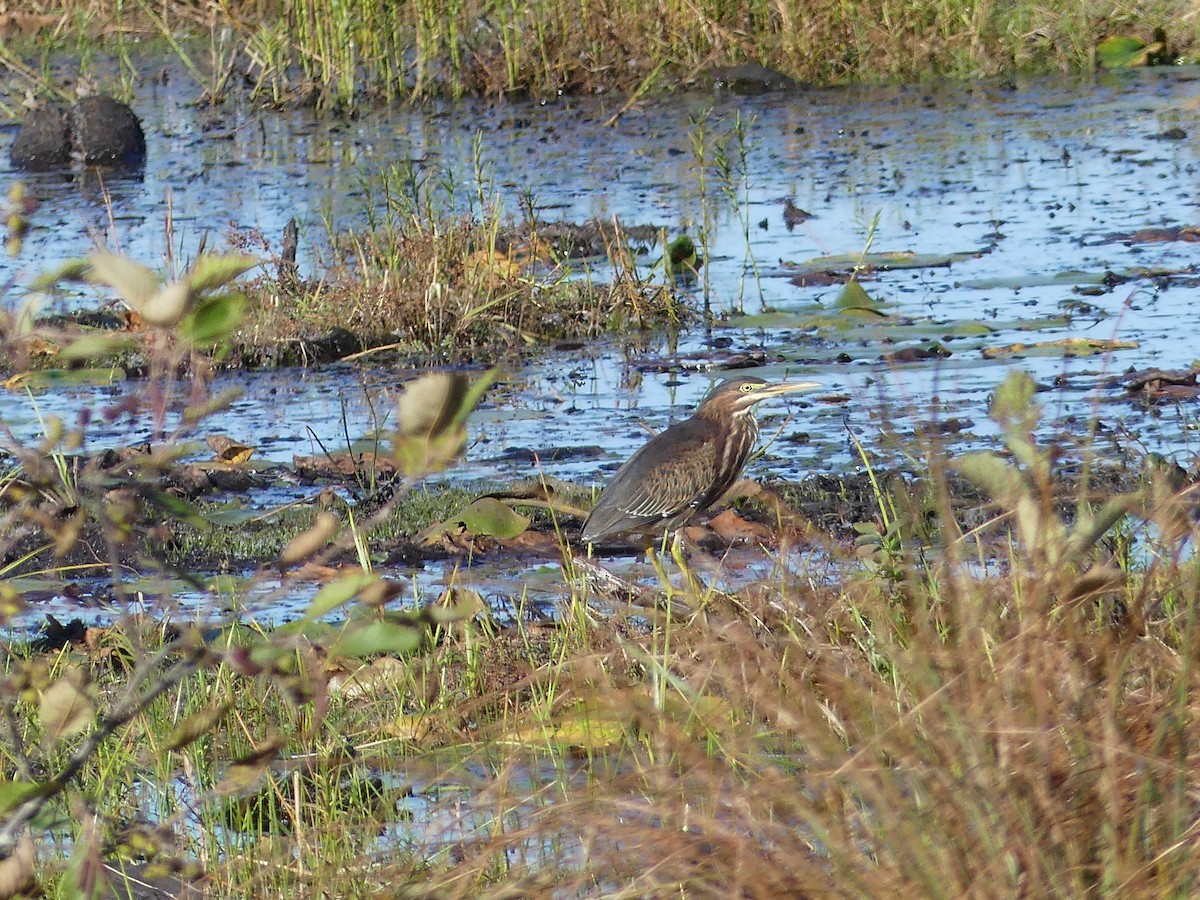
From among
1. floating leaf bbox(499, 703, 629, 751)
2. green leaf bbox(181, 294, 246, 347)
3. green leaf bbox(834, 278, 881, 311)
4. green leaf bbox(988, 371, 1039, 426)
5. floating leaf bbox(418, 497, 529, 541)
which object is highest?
green leaf bbox(181, 294, 246, 347)

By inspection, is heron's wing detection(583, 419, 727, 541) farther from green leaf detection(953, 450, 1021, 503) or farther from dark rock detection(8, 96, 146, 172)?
dark rock detection(8, 96, 146, 172)

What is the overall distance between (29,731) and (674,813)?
2.10 metres

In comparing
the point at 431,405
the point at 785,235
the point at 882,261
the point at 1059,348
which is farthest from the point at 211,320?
the point at 785,235

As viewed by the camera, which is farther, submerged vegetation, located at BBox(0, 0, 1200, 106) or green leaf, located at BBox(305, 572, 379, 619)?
submerged vegetation, located at BBox(0, 0, 1200, 106)

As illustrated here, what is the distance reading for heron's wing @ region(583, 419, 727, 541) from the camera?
19.8 feet

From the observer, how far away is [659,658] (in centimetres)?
396

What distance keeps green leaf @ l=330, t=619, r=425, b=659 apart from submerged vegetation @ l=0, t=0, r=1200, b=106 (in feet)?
49.8

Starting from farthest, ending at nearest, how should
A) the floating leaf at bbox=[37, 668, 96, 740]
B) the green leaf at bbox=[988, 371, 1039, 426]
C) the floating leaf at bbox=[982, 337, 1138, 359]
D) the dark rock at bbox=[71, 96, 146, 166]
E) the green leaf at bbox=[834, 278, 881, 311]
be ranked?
the dark rock at bbox=[71, 96, 146, 166]
the green leaf at bbox=[834, 278, 881, 311]
the floating leaf at bbox=[982, 337, 1138, 359]
the green leaf at bbox=[988, 371, 1039, 426]
the floating leaf at bbox=[37, 668, 96, 740]

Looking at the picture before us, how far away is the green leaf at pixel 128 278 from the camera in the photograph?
1.93m

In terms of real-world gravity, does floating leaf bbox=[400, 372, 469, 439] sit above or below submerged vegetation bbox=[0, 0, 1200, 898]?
above

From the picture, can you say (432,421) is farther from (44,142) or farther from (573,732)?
(44,142)

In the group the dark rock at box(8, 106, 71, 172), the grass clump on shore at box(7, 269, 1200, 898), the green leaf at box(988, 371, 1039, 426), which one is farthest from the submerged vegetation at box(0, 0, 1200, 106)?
the green leaf at box(988, 371, 1039, 426)

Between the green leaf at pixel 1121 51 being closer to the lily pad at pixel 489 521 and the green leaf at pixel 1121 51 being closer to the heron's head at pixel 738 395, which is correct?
the heron's head at pixel 738 395

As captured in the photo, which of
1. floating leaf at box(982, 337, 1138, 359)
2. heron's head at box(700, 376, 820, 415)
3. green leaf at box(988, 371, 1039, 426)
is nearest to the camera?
green leaf at box(988, 371, 1039, 426)
